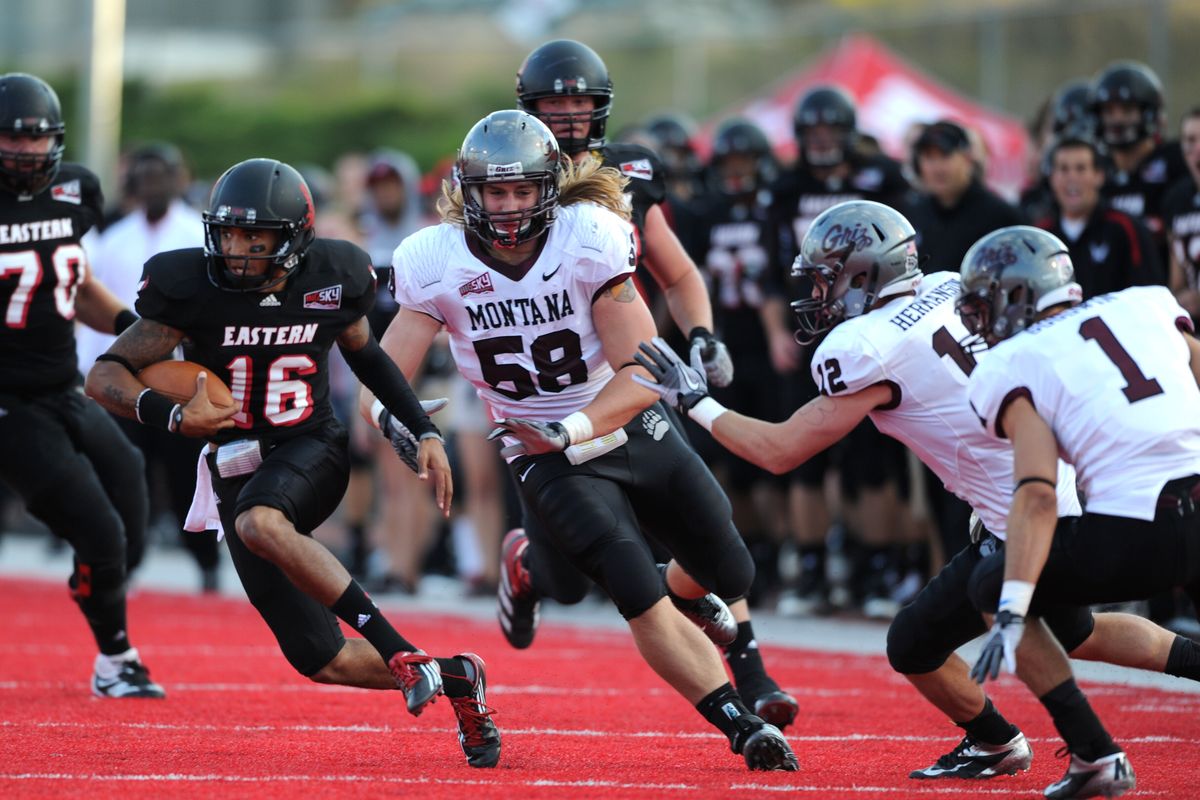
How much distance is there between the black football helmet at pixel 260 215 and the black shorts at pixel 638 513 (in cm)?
89

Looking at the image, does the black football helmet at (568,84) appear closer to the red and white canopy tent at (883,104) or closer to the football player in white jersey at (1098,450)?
the football player in white jersey at (1098,450)

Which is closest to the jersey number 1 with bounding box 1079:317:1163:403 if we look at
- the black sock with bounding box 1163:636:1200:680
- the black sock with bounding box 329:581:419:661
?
the black sock with bounding box 1163:636:1200:680

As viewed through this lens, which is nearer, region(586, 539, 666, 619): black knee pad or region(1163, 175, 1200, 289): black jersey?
region(586, 539, 666, 619): black knee pad

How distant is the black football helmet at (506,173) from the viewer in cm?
530

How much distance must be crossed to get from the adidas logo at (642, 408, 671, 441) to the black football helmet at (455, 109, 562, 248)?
62cm

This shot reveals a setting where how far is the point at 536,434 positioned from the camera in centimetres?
509

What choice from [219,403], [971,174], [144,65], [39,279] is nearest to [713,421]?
[219,403]

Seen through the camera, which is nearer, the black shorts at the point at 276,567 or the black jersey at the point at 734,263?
the black shorts at the point at 276,567

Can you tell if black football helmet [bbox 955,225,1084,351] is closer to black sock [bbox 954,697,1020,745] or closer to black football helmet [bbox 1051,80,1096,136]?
black sock [bbox 954,697,1020,745]

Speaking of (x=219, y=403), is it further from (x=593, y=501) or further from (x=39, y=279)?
(x=39, y=279)

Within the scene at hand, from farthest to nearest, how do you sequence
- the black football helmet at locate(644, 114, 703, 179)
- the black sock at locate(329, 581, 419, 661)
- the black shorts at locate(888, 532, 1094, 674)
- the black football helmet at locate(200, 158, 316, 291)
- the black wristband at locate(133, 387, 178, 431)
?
1. the black football helmet at locate(644, 114, 703, 179)
2. the black football helmet at locate(200, 158, 316, 291)
3. the black wristband at locate(133, 387, 178, 431)
4. the black sock at locate(329, 581, 419, 661)
5. the black shorts at locate(888, 532, 1094, 674)

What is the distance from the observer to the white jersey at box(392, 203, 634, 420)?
5.38 meters

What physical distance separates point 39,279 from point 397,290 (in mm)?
1955

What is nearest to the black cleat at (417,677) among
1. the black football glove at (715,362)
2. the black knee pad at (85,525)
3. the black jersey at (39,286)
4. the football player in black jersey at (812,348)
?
the black football glove at (715,362)
